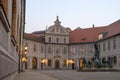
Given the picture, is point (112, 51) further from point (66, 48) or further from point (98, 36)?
point (66, 48)

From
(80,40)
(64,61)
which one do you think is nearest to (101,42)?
(80,40)

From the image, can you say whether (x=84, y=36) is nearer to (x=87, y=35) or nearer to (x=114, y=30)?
(x=87, y=35)

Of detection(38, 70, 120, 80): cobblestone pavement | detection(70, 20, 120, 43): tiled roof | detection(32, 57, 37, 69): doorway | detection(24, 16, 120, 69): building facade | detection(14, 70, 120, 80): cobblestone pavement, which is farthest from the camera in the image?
detection(70, 20, 120, 43): tiled roof

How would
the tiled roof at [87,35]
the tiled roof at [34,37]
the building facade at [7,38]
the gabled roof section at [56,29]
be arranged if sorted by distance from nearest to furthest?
the building facade at [7,38], the tiled roof at [34,37], the tiled roof at [87,35], the gabled roof section at [56,29]

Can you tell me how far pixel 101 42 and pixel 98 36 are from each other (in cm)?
468

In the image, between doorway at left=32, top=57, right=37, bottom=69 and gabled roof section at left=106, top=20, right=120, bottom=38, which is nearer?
gabled roof section at left=106, top=20, right=120, bottom=38

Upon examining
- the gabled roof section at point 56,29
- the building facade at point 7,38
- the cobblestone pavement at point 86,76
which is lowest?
the cobblestone pavement at point 86,76

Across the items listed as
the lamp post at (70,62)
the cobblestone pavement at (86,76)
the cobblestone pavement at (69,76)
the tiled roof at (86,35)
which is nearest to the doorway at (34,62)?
the lamp post at (70,62)

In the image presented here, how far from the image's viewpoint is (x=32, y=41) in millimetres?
74438

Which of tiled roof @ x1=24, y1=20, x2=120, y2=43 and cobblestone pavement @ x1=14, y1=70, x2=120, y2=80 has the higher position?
tiled roof @ x1=24, y1=20, x2=120, y2=43

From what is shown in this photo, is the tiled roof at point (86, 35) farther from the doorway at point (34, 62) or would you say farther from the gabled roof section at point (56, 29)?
the doorway at point (34, 62)

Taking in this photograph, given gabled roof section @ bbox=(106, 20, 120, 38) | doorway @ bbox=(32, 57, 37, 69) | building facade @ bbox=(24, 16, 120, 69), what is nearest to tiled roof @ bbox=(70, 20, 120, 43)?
building facade @ bbox=(24, 16, 120, 69)

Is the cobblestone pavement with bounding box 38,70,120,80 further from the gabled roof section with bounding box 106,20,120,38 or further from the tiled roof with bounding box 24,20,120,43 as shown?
the tiled roof with bounding box 24,20,120,43

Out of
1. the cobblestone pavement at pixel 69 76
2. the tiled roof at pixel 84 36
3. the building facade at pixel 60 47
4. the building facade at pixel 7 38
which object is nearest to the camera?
the building facade at pixel 7 38
